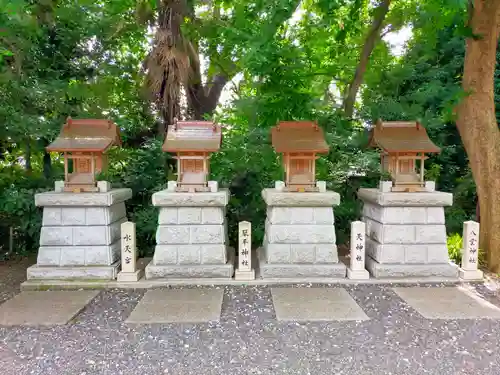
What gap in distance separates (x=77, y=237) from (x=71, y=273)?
0.53 meters

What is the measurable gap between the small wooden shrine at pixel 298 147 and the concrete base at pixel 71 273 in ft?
9.84

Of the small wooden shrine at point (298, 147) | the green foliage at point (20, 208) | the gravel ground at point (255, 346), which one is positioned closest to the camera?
the gravel ground at point (255, 346)

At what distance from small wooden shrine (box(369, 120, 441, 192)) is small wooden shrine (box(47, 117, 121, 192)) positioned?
4.16 metres

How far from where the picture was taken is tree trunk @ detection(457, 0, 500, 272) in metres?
5.54

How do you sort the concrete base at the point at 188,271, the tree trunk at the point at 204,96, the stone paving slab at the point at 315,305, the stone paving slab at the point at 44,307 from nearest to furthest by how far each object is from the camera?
the stone paving slab at the point at 44,307, the stone paving slab at the point at 315,305, the concrete base at the point at 188,271, the tree trunk at the point at 204,96

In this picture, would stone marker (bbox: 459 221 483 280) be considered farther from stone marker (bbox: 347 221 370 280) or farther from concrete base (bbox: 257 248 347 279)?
concrete base (bbox: 257 248 347 279)

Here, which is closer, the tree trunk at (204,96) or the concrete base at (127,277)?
the concrete base at (127,277)

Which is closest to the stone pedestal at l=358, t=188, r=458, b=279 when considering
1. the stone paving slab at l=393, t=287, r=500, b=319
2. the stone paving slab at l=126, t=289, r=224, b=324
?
the stone paving slab at l=393, t=287, r=500, b=319

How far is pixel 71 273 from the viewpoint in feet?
17.4

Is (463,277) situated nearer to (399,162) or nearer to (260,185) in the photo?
(399,162)

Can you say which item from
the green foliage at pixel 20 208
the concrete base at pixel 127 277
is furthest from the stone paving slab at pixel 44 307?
the green foliage at pixel 20 208

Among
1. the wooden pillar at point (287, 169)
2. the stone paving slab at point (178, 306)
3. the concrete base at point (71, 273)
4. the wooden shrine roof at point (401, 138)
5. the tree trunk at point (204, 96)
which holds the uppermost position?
the tree trunk at point (204, 96)

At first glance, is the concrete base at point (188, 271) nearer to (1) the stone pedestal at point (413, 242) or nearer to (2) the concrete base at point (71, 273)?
(2) the concrete base at point (71, 273)

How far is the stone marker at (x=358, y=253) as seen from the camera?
17.8 feet
